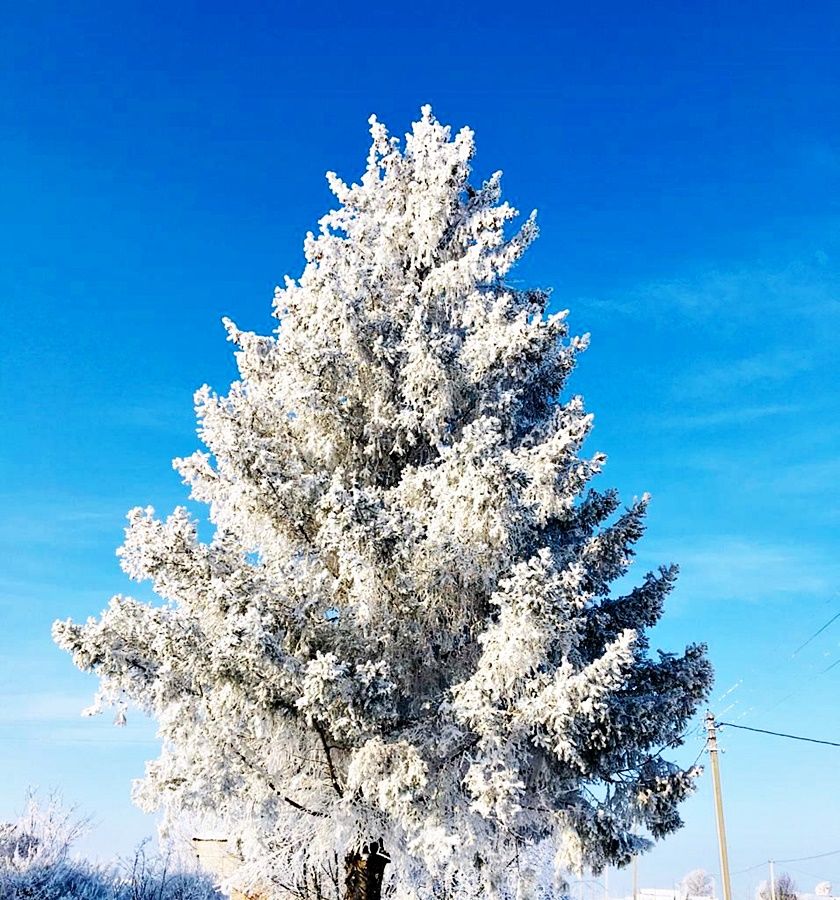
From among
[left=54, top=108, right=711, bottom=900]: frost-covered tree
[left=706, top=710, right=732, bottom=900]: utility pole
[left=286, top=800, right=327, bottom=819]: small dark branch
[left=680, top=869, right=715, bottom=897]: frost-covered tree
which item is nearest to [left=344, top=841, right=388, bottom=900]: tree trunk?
[left=54, top=108, right=711, bottom=900]: frost-covered tree

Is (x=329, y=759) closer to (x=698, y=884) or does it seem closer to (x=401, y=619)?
(x=401, y=619)

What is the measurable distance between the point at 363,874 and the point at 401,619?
3008mm

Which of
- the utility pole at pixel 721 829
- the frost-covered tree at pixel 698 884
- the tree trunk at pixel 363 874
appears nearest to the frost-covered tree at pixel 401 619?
the tree trunk at pixel 363 874

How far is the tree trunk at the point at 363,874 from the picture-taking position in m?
9.85

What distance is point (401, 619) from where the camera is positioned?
384 inches

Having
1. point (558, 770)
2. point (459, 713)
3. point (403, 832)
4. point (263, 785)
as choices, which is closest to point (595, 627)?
point (558, 770)

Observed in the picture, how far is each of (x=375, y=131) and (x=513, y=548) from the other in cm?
741

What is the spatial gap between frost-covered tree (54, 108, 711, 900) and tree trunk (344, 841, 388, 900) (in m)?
0.04

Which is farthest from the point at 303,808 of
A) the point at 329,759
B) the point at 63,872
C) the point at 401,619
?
the point at 63,872

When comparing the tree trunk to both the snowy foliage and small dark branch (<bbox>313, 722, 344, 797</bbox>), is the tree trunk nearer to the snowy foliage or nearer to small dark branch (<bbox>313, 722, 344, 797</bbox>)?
→ small dark branch (<bbox>313, 722, 344, 797</bbox>)

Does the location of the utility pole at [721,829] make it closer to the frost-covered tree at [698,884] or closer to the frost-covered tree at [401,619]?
the frost-covered tree at [401,619]

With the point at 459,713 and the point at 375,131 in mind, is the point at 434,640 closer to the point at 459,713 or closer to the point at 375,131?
the point at 459,713

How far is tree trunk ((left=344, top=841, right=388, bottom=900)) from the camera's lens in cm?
985

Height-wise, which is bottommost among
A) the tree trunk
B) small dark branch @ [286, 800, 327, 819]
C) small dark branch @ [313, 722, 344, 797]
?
the tree trunk
